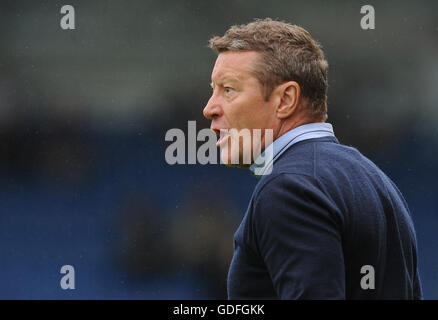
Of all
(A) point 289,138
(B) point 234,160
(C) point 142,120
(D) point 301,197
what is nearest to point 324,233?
(D) point 301,197

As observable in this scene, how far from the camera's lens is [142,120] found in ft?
13.1

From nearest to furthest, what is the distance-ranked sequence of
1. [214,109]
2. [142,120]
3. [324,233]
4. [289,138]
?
[324,233] < [289,138] < [214,109] < [142,120]

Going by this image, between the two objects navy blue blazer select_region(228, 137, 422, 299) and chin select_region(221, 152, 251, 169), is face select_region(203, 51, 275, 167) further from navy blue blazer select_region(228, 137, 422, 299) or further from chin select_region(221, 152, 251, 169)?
navy blue blazer select_region(228, 137, 422, 299)

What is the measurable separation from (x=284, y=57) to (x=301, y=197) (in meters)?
0.35

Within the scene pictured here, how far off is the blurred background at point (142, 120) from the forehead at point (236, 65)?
8.75 ft

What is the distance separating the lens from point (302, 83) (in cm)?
121

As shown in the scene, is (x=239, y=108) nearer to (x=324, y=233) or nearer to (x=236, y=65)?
(x=236, y=65)

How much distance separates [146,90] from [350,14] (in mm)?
1393

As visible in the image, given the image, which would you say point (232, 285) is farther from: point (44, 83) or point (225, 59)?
point (44, 83)

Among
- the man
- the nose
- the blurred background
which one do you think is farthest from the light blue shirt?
the blurred background

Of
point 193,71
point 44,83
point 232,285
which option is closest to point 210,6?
point 193,71

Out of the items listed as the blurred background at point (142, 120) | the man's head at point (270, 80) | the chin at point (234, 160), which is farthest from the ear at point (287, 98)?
the blurred background at point (142, 120)

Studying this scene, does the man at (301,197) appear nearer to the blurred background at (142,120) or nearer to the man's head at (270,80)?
the man's head at (270,80)

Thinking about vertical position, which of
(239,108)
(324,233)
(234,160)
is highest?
(239,108)
